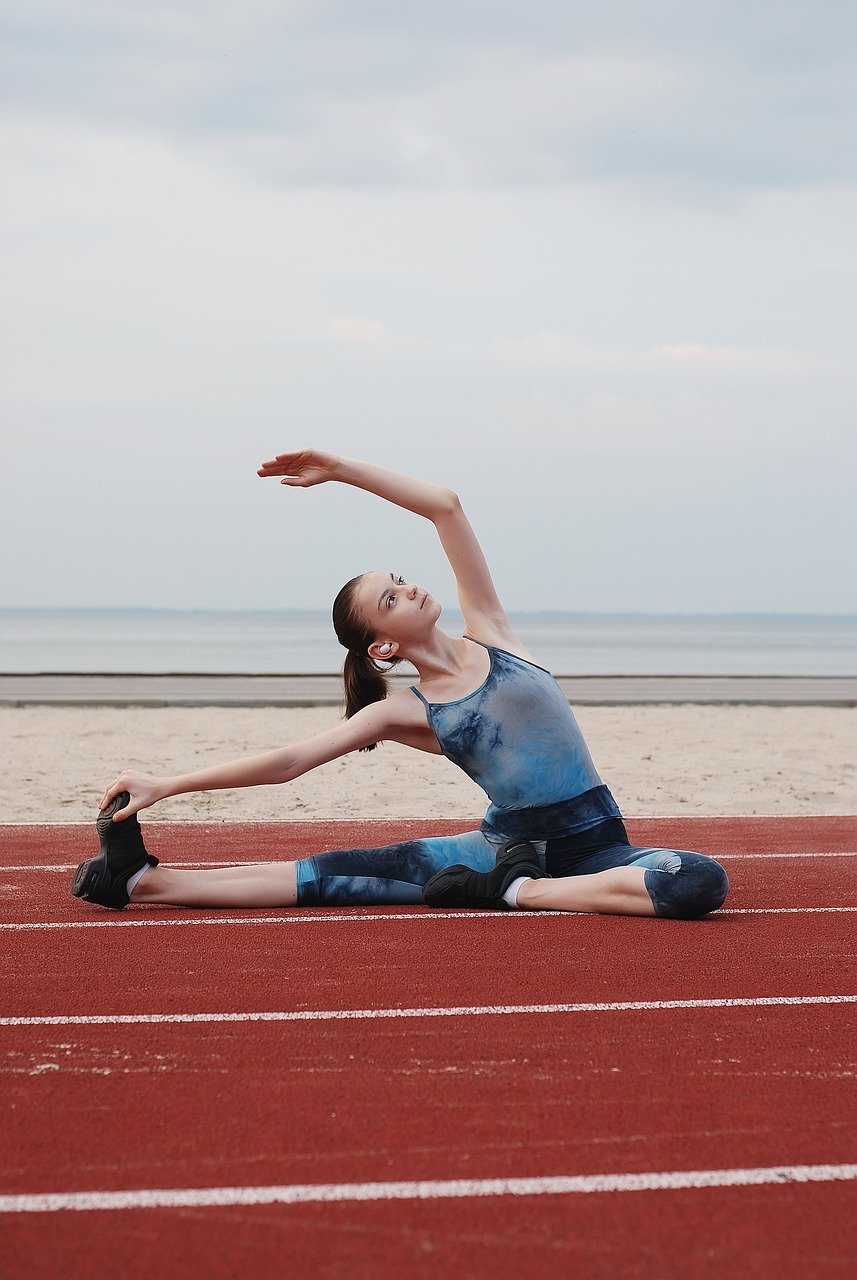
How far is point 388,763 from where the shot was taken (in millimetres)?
11781

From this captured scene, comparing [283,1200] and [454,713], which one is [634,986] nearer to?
[454,713]

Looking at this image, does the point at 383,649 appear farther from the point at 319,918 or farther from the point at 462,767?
the point at 319,918

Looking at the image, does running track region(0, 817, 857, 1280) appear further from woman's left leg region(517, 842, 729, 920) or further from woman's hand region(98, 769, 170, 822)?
woman's hand region(98, 769, 170, 822)

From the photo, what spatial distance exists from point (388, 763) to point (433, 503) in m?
6.78

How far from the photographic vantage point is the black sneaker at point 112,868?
17.1 feet

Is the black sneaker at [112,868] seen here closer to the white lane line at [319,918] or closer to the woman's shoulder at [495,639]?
the white lane line at [319,918]

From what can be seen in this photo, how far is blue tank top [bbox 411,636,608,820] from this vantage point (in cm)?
515

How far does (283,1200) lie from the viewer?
8.55ft

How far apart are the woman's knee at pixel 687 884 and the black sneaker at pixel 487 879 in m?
0.46

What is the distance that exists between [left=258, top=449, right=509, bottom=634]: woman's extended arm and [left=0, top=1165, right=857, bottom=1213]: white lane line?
9.43 ft

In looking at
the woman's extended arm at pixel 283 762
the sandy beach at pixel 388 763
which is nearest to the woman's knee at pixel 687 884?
the woman's extended arm at pixel 283 762

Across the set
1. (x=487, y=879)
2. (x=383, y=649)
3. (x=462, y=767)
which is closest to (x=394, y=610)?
(x=383, y=649)

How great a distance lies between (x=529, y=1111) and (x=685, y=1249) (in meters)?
0.70

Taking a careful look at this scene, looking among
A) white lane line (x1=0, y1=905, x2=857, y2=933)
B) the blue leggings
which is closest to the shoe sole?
white lane line (x1=0, y1=905, x2=857, y2=933)
